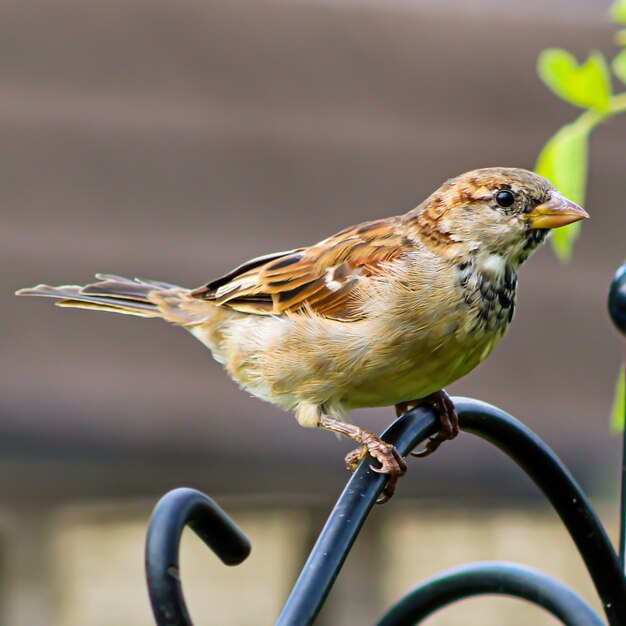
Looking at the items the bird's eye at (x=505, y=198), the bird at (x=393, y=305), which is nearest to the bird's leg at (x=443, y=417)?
the bird at (x=393, y=305)

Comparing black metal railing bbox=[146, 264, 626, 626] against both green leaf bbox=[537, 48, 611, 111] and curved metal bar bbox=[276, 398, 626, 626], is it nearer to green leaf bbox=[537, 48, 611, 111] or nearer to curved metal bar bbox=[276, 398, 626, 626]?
curved metal bar bbox=[276, 398, 626, 626]

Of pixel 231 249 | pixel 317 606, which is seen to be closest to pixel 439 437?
pixel 317 606

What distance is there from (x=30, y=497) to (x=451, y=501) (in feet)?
7.34

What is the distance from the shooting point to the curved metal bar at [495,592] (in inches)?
81.6

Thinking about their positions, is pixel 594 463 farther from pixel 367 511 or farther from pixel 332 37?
pixel 367 511

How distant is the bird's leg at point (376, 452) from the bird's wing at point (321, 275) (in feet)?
0.98

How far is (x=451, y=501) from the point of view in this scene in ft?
19.3

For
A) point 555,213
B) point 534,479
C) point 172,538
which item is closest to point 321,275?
point 555,213

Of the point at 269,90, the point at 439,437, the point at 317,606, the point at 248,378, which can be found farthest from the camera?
the point at 269,90

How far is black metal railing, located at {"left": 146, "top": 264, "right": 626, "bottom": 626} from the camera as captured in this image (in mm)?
1839

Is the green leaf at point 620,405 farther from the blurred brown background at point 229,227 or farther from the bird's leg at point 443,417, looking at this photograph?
the blurred brown background at point 229,227

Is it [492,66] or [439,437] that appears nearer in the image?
[439,437]

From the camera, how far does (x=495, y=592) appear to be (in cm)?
223

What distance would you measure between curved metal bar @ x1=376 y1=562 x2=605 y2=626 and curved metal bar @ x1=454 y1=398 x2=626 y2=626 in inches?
3.6
